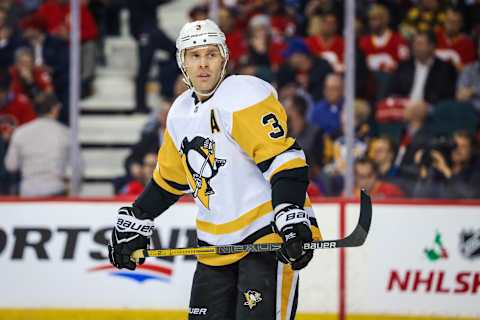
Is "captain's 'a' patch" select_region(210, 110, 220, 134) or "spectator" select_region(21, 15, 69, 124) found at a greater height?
"captain's 'a' patch" select_region(210, 110, 220, 134)

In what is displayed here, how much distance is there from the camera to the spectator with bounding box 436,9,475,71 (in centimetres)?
800


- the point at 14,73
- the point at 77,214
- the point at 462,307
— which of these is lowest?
the point at 462,307

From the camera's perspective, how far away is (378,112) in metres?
7.70

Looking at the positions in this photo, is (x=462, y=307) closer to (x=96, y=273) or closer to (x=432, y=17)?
(x=96, y=273)

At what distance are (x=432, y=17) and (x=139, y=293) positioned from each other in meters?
3.18

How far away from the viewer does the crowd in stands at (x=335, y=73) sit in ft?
23.7

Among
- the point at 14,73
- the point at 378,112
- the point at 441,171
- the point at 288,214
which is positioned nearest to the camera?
the point at 288,214

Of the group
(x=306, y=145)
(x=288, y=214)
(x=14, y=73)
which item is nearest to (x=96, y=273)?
(x=306, y=145)

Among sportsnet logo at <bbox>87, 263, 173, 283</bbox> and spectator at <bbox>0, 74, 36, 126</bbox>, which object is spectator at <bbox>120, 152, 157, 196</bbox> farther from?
spectator at <bbox>0, 74, 36, 126</bbox>

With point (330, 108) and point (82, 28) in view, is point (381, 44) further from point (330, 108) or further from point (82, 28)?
point (82, 28)

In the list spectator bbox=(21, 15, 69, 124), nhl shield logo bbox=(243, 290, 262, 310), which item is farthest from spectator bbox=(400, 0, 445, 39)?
nhl shield logo bbox=(243, 290, 262, 310)

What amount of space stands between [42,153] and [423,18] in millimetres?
2958

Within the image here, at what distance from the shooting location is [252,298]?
3977 mm

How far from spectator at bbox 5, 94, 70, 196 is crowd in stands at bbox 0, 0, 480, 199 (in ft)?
1.13
